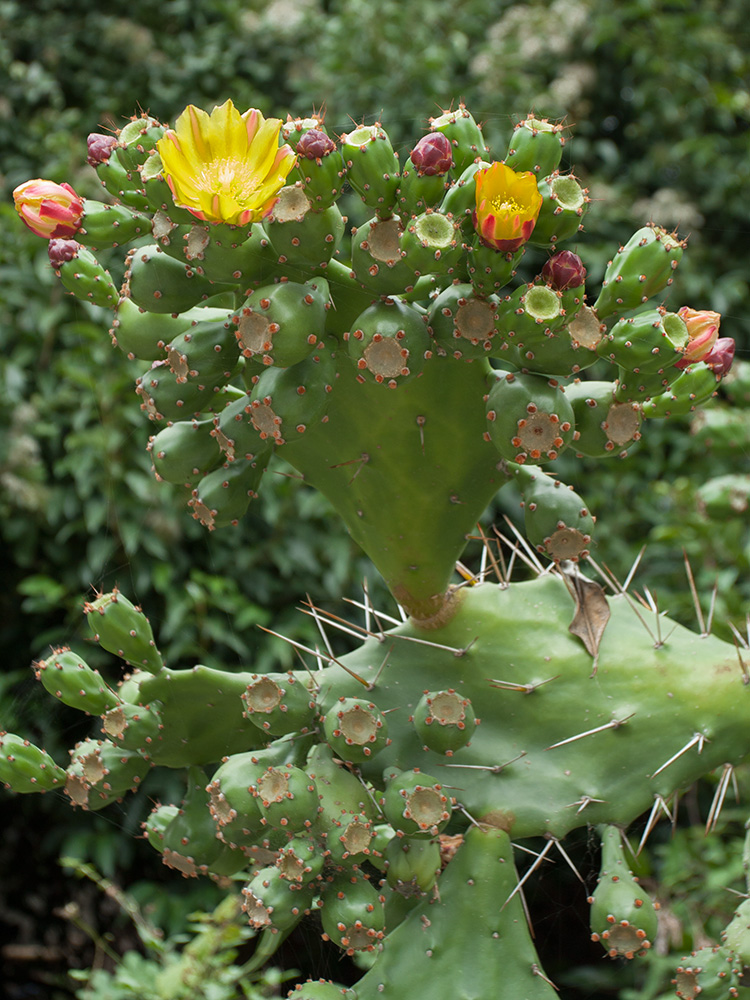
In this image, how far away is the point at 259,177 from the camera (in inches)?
26.0

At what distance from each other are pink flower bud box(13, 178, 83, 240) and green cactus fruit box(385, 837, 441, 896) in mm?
589

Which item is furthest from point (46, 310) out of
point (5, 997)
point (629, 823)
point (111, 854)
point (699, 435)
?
point (629, 823)

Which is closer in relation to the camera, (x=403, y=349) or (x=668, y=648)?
(x=403, y=349)

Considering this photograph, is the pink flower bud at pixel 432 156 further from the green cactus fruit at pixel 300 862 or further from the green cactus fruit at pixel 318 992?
the green cactus fruit at pixel 318 992

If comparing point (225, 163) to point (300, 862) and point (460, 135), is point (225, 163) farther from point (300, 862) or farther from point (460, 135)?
point (300, 862)

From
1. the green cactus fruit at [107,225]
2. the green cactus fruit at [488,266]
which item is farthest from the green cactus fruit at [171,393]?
the green cactus fruit at [488,266]

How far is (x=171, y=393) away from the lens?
29.4 inches

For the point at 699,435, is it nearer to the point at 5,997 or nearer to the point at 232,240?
the point at 232,240

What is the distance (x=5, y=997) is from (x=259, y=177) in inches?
89.3

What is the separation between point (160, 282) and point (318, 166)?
0.16m

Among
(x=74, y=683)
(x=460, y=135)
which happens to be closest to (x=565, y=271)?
(x=460, y=135)

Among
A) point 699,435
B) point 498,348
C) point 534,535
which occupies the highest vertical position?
point 498,348

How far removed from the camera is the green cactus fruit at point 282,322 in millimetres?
657

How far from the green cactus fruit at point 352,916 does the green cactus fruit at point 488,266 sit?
1.64 ft
